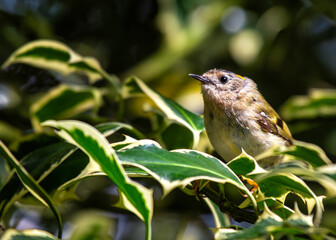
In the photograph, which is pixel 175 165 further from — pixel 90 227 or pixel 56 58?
pixel 56 58

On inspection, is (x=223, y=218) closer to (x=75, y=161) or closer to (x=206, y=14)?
(x=75, y=161)

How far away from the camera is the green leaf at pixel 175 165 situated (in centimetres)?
104

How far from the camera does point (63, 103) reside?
2.09 m

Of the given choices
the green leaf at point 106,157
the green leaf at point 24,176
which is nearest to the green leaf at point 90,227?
the green leaf at point 24,176

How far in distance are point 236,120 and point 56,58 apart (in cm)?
83

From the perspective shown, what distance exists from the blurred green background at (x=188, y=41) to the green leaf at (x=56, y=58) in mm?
464

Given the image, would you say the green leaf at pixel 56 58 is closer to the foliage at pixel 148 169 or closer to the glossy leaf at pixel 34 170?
the foliage at pixel 148 169

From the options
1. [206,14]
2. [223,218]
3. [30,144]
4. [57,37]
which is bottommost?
[223,218]

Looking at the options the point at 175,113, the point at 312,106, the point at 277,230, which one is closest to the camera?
the point at 277,230

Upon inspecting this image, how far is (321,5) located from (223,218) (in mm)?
1744

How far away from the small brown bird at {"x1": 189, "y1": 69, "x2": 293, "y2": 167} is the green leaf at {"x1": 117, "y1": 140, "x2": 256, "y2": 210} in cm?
66

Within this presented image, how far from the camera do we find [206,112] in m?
1.99

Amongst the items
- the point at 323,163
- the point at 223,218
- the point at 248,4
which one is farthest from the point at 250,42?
the point at 323,163

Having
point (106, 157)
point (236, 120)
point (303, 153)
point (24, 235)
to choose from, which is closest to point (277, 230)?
point (303, 153)
